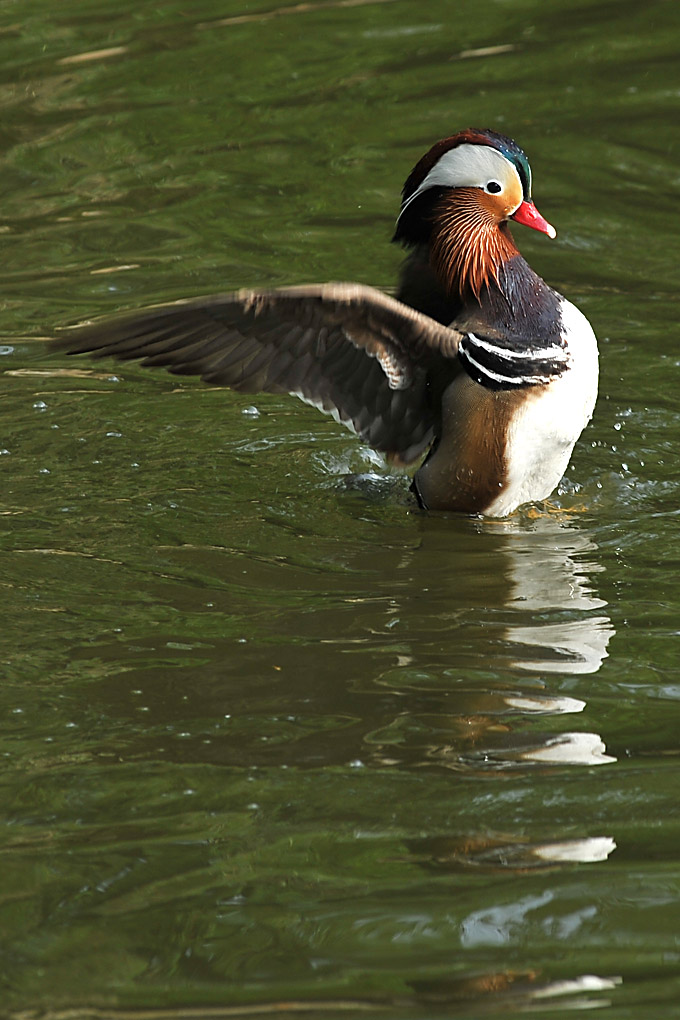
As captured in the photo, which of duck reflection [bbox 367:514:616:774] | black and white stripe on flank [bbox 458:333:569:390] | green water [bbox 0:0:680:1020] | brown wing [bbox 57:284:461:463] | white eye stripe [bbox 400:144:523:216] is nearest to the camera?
green water [bbox 0:0:680:1020]

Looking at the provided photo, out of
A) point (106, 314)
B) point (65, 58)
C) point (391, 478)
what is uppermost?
point (65, 58)

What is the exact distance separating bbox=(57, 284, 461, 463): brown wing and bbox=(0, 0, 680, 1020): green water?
47 centimetres

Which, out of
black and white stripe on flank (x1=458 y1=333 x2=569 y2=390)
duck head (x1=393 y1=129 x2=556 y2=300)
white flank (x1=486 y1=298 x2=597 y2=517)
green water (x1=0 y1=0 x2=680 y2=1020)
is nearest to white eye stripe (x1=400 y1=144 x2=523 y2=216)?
duck head (x1=393 y1=129 x2=556 y2=300)

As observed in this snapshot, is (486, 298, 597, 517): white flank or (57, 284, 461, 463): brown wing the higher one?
(57, 284, 461, 463): brown wing

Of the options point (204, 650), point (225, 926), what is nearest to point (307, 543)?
point (204, 650)

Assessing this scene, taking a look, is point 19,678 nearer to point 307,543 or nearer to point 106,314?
point 307,543

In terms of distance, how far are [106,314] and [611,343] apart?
2586mm

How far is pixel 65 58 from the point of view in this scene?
34.4 ft

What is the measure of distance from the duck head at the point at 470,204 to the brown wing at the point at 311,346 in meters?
0.42

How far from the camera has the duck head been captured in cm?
533

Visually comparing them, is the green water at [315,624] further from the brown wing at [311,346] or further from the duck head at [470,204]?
the duck head at [470,204]

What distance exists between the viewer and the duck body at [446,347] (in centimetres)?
492

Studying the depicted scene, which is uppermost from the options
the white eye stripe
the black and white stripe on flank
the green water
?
the white eye stripe

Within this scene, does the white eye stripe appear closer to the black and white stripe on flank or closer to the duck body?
the duck body
